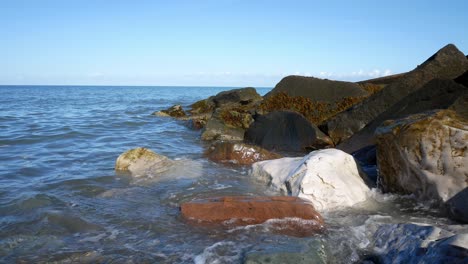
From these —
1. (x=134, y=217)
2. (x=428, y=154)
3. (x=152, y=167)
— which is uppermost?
(x=428, y=154)

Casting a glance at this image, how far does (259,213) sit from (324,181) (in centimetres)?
130

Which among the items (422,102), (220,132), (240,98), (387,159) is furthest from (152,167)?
(240,98)

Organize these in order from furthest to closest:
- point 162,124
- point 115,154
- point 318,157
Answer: point 162,124, point 115,154, point 318,157

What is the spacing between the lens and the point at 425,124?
5059 millimetres

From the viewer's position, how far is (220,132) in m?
12.3

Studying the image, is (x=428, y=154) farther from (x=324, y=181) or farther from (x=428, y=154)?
(x=324, y=181)

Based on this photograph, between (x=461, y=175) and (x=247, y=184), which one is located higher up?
(x=461, y=175)

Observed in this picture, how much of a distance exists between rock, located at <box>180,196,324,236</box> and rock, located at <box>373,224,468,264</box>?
79 cm

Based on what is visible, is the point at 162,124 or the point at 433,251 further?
the point at 162,124

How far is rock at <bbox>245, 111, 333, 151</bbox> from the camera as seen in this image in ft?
31.7

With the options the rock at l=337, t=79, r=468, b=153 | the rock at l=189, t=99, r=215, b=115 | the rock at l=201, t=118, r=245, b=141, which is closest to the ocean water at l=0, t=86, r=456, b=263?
the rock at l=337, t=79, r=468, b=153

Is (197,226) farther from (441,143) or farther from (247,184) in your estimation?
(441,143)

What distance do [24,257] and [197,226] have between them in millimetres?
1856

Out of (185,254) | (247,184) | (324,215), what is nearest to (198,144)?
(247,184)
